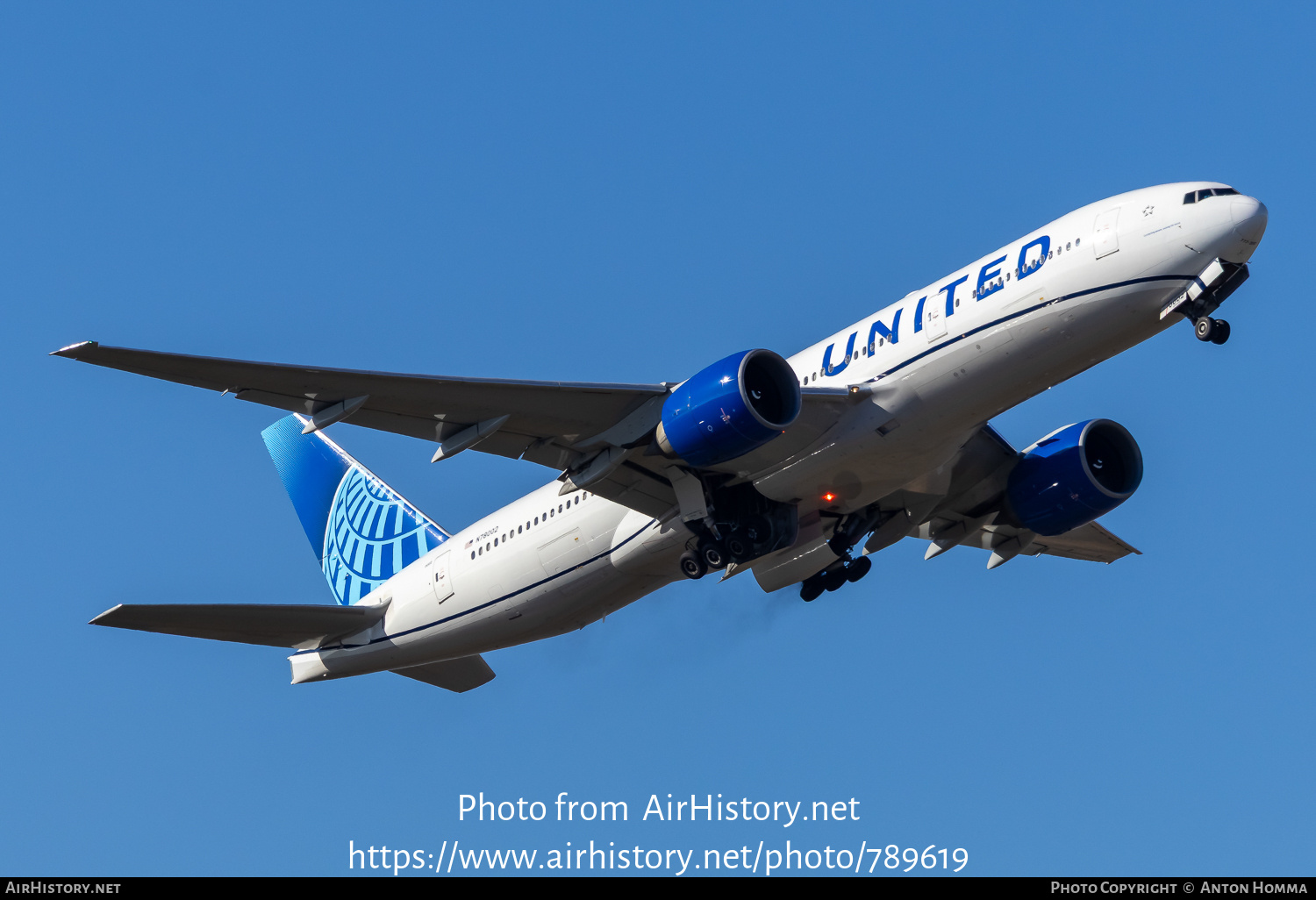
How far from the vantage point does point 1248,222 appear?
21641 millimetres

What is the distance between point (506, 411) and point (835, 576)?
806 cm

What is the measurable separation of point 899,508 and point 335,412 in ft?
35.2

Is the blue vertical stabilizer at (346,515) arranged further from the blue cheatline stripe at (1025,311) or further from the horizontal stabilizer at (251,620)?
the blue cheatline stripe at (1025,311)

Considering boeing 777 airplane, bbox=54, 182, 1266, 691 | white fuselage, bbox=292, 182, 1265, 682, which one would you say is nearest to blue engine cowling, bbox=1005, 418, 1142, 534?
boeing 777 airplane, bbox=54, 182, 1266, 691

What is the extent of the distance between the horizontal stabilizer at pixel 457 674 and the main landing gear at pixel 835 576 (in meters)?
7.20

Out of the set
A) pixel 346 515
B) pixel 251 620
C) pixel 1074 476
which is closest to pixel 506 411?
pixel 251 620

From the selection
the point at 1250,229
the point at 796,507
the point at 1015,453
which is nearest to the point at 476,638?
the point at 796,507

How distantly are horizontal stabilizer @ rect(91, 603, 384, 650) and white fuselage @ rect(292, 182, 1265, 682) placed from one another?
2.30 m

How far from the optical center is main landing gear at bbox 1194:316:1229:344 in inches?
859

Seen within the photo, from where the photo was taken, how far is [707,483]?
2514 centimetres

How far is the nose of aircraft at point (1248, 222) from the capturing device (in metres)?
21.6

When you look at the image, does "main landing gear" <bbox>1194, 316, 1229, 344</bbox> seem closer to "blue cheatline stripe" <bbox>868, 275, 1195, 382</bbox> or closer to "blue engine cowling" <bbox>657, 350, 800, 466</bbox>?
"blue cheatline stripe" <bbox>868, 275, 1195, 382</bbox>
